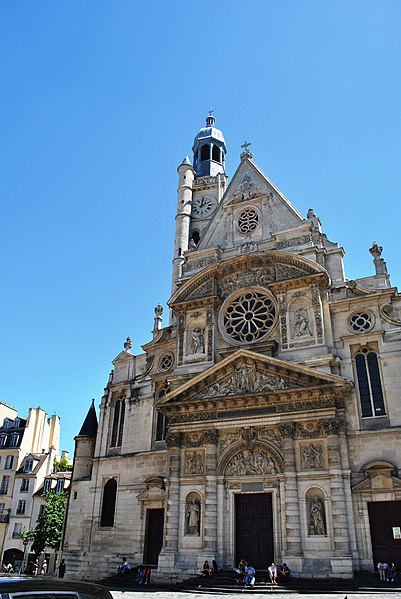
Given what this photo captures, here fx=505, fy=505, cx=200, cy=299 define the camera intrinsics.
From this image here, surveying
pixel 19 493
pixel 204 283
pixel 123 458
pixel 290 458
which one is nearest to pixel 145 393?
pixel 123 458

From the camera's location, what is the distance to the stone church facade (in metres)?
17.9

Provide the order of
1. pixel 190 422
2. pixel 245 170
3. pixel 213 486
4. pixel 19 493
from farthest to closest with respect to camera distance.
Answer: pixel 19 493, pixel 245 170, pixel 190 422, pixel 213 486

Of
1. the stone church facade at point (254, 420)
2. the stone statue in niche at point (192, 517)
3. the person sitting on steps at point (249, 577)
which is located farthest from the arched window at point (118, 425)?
the person sitting on steps at point (249, 577)

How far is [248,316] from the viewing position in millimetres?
23062

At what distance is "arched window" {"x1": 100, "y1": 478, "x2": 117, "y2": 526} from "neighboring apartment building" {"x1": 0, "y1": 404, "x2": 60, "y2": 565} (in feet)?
46.4

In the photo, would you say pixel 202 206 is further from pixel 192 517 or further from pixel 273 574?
pixel 273 574

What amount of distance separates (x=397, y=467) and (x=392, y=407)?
2.11 m

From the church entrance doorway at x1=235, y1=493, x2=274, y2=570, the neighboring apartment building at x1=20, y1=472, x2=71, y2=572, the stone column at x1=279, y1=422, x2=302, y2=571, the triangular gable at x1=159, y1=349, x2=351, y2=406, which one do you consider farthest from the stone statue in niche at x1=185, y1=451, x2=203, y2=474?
the neighboring apartment building at x1=20, y1=472, x2=71, y2=572

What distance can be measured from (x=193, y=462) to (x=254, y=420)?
3264mm

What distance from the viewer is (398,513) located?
1714cm

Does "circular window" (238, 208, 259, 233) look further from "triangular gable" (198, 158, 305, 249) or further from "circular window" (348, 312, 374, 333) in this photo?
"circular window" (348, 312, 374, 333)

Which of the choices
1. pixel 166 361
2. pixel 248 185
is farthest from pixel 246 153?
pixel 166 361

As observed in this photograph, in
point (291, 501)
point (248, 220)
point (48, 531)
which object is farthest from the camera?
point (48, 531)

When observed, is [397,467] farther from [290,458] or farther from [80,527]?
[80,527]
